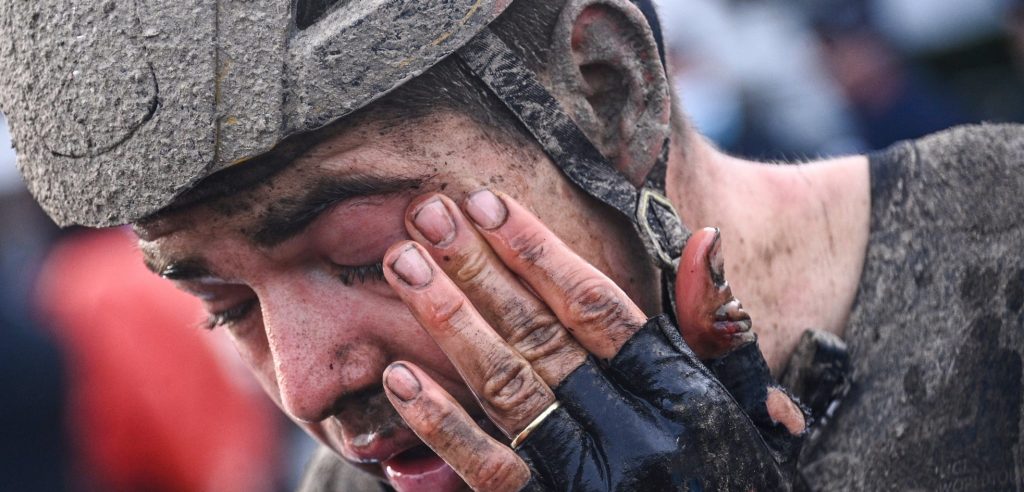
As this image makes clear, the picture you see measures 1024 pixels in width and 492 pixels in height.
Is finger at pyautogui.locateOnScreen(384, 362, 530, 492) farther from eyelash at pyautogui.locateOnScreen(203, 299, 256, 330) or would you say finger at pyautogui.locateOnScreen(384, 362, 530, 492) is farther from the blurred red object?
the blurred red object

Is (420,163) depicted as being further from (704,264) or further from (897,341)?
(897,341)

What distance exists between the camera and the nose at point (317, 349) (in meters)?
2.10

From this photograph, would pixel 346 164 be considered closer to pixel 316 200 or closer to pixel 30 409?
pixel 316 200

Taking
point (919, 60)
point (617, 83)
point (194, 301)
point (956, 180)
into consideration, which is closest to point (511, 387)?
point (617, 83)

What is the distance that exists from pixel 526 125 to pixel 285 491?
12.0 feet

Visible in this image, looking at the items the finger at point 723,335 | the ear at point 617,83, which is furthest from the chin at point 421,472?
the ear at point 617,83

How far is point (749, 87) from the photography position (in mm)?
6316

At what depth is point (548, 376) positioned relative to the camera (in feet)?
6.51

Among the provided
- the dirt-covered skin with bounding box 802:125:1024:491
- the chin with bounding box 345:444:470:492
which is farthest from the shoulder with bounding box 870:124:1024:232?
the chin with bounding box 345:444:470:492

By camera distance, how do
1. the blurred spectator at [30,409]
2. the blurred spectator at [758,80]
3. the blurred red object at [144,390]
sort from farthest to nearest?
the blurred spectator at [758,80] → the blurred red object at [144,390] → the blurred spectator at [30,409]

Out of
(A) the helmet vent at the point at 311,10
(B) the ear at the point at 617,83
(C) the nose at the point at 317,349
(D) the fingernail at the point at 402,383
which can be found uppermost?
(A) the helmet vent at the point at 311,10

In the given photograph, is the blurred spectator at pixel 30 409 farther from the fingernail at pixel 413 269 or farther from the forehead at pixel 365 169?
the fingernail at pixel 413 269

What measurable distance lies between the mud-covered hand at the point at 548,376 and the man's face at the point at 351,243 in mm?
88

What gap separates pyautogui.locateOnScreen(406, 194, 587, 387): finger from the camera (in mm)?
1992
